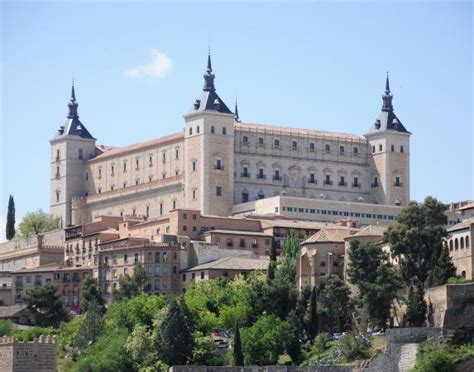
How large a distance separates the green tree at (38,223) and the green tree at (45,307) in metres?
33.6

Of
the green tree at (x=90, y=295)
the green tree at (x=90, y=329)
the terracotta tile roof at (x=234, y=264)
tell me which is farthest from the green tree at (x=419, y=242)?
the green tree at (x=90, y=295)

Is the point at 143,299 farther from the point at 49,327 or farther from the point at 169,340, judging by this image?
the point at 169,340

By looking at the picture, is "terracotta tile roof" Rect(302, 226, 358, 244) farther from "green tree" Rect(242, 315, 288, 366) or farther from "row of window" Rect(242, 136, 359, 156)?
"row of window" Rect(242, 136, 359, 156)

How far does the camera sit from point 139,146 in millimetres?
140500

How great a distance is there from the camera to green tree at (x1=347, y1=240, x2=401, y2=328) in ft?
286

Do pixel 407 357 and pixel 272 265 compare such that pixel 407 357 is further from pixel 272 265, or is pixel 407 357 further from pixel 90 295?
pixel 90 295

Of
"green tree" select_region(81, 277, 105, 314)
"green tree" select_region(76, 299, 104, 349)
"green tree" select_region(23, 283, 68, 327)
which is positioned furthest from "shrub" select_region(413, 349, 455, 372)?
"green tree" select_region(23, 283, 68, 327)

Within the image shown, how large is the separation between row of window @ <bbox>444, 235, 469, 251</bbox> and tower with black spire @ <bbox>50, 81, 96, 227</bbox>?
5356 cm

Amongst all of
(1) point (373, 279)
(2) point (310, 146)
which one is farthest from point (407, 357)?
(2) point (310, 146)

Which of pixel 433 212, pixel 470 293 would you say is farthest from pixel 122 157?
pixel 470 293

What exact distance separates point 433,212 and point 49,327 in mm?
24503

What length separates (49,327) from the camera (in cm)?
10281

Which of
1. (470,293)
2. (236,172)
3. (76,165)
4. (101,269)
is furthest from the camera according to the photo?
(76,165)

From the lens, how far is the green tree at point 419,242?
89.1 m
